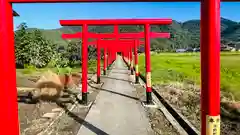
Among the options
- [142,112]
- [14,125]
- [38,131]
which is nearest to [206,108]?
[14,125]

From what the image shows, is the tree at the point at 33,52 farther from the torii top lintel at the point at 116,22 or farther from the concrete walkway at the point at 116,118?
the torii top lintel at the point at 116,22

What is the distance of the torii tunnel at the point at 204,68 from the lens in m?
3.51

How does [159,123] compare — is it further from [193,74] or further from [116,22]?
[193,74]

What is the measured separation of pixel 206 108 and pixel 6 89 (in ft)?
8.14

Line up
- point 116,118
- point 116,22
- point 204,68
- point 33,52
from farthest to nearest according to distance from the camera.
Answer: point 33,52 → point 116,22 → point 116,118 → point 204,68

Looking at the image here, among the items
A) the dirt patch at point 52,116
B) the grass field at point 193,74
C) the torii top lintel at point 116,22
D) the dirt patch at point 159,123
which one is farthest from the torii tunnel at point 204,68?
the grass field at point 193,74

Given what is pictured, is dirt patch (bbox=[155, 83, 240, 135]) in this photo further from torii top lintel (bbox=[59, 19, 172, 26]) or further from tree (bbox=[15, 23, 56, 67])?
tree (bbox=[15, 23, 56, 67])

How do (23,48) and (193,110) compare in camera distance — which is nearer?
(193,110)

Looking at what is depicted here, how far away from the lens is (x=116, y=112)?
9297 millimetres

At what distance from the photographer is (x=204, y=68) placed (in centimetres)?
A: 366

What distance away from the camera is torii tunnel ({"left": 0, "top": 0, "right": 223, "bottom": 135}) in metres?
3.51

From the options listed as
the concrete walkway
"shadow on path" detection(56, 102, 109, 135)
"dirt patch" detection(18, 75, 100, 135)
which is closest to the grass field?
the concrete walkway

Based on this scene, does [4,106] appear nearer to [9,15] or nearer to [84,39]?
[9,15]

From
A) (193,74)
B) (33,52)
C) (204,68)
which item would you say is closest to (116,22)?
→ (204,68)
